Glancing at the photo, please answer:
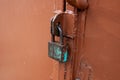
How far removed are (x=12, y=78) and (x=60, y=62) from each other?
55 cm

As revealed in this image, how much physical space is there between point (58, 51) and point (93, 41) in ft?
0.44

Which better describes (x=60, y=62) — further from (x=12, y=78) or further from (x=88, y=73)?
(x=12, y=78)

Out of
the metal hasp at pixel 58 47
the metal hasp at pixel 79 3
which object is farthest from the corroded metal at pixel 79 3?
the metal hasp at pixel 58 47

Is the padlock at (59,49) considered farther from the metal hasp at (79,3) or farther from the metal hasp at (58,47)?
the metal hasp at (79,3)

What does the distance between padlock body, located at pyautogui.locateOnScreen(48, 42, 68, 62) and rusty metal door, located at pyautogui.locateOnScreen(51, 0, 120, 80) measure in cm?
3

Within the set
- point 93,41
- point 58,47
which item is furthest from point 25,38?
point 93,41

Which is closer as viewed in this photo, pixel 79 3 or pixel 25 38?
pixel 79 3

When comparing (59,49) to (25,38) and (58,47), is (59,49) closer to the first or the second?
(58,47)

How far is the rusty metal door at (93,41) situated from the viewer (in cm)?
61

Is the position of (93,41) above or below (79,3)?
→ below

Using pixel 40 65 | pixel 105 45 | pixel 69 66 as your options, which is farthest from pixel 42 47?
pixel 105 45

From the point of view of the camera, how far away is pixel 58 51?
71 cm

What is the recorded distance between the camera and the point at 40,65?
3.06 feet

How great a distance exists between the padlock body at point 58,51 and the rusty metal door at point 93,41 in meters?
0.03
